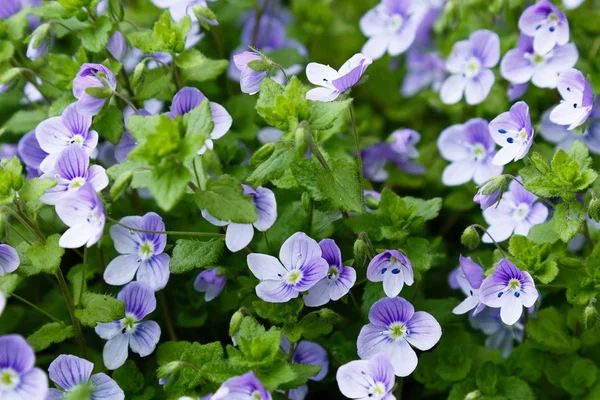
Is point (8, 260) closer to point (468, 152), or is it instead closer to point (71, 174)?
point (71, 174)

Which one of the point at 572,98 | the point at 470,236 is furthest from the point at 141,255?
the point at 572,98

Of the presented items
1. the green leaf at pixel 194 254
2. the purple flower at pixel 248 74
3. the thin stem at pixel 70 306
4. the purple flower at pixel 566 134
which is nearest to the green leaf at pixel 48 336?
the thin stem at pixel 70 306

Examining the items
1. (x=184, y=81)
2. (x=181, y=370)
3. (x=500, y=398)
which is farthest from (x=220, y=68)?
(x=500, y=398)

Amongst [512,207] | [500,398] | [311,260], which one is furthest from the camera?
[512,207]

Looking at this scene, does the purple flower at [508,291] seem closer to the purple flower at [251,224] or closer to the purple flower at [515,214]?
the purple flower at [515,214]

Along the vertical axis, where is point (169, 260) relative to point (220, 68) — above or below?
below

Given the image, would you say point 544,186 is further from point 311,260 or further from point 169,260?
point 169,260
